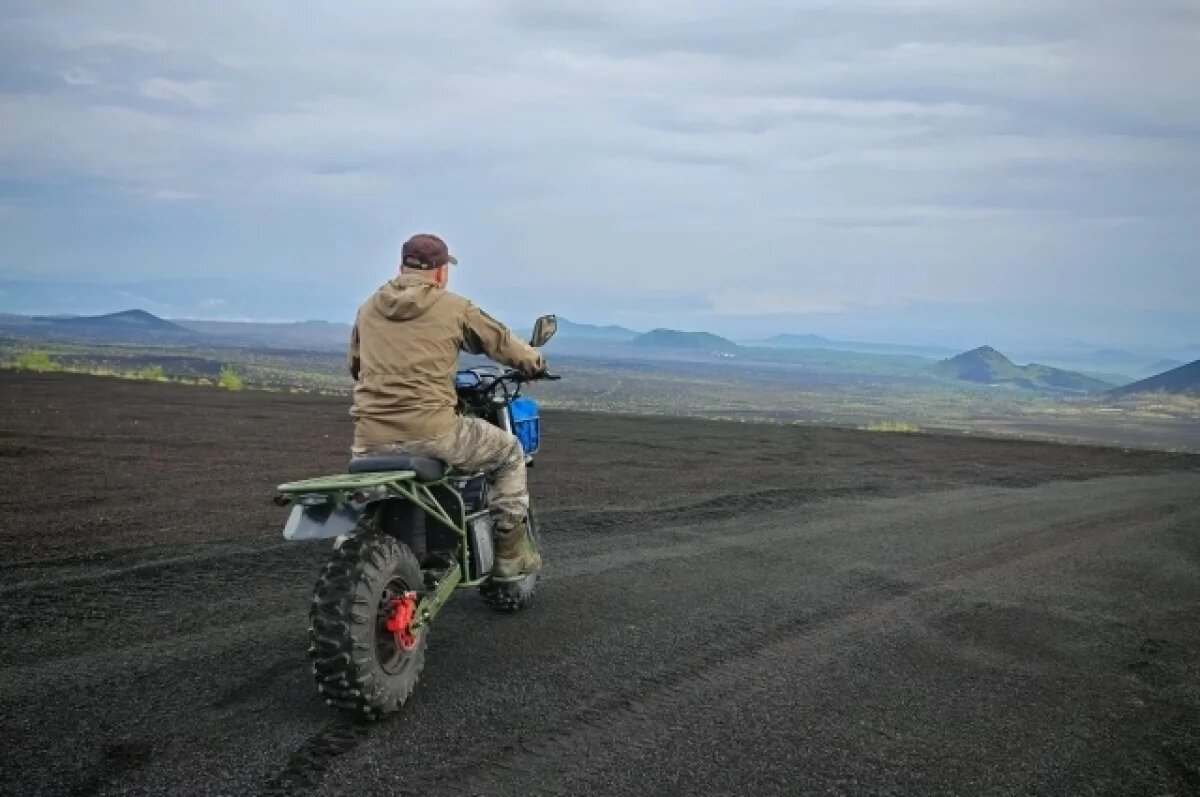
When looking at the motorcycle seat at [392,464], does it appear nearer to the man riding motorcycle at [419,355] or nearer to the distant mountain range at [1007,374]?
the man riding motorcycle at [419,355]

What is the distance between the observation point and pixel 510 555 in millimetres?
6098

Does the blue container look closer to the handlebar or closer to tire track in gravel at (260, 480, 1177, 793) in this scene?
the handlebar

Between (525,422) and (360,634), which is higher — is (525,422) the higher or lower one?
the higher one

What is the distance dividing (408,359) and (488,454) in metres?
0.81

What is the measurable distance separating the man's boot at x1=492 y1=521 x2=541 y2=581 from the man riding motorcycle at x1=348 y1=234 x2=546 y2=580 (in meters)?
0.65

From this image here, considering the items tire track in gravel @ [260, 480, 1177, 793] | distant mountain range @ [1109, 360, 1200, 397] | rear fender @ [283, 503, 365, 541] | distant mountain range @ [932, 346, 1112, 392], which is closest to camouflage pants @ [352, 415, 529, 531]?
rear fender @ [283, 503, 365, 541]

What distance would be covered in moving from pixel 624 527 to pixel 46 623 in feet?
17.1

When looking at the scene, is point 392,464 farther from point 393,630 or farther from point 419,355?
point 393,630

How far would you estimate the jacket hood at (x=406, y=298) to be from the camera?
5285mm

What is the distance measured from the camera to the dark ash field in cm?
422

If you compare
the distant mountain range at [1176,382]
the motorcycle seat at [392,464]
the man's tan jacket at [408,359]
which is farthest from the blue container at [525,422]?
the distant mountain range at [1176,382]

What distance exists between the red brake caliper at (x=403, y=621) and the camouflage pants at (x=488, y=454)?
0.84 metres

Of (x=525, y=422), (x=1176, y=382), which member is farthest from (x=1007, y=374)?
(x=525, y=422)

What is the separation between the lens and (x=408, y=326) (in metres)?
5.32
